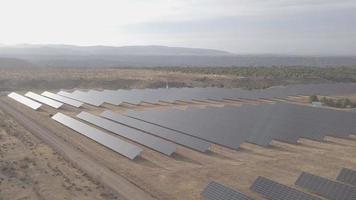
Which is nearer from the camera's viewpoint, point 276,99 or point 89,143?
point 89,143

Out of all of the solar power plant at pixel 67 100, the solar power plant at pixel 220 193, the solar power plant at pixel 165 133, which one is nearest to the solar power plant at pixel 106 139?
the solar power plant at pixel 165 133

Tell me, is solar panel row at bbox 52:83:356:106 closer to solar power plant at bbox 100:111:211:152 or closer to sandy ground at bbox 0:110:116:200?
solar power plant at bbox 100:111:211:152

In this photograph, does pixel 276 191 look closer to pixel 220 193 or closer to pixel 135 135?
pixel 220 193

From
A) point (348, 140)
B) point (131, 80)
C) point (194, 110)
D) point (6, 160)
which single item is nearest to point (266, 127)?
point (348, 140)

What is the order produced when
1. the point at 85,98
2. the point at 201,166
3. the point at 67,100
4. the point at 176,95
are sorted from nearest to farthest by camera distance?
1. the point at 201,166
2. the point at 67,100
3. the point at 85,98
4. the point at 176,95

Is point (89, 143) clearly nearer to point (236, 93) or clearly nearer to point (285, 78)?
point (236, 93)

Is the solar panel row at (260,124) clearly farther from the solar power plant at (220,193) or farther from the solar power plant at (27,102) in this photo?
the solar power plant at (27,102)

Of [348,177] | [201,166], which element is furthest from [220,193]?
[348,177]

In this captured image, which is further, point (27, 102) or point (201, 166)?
point (27, 102)
